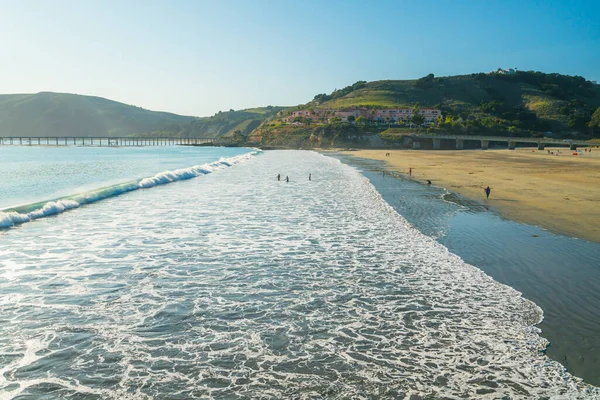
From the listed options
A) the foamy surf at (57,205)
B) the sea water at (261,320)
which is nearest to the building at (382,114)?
the foamy surf at (57,205)

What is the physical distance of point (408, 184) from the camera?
32.7m

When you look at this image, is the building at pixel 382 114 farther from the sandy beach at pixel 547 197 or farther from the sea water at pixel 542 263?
the sea water at pixel 542 263

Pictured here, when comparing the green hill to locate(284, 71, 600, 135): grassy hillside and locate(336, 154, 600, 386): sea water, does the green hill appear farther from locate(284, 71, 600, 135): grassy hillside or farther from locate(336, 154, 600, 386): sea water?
locate(336, 154, 600, 386): sea water

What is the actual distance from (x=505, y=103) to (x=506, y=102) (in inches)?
248

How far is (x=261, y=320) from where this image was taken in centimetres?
798

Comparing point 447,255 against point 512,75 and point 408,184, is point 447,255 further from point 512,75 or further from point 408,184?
point 512,75

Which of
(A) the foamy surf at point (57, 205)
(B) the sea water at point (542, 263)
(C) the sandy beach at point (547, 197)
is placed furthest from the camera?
(A) the foamy surf at point (57, 205)

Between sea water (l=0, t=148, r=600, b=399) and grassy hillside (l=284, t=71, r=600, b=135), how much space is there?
409 feet

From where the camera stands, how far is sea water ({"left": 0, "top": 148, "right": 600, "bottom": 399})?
5.85 metres

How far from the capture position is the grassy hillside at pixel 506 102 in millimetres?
129000

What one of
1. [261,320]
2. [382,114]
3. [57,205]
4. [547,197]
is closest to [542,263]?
[261,320]

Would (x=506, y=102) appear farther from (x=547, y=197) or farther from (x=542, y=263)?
(x=542, y=263)

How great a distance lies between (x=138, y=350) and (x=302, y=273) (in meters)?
5.10

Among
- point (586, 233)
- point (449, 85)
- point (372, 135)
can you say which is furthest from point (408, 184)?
point (449, 85)
